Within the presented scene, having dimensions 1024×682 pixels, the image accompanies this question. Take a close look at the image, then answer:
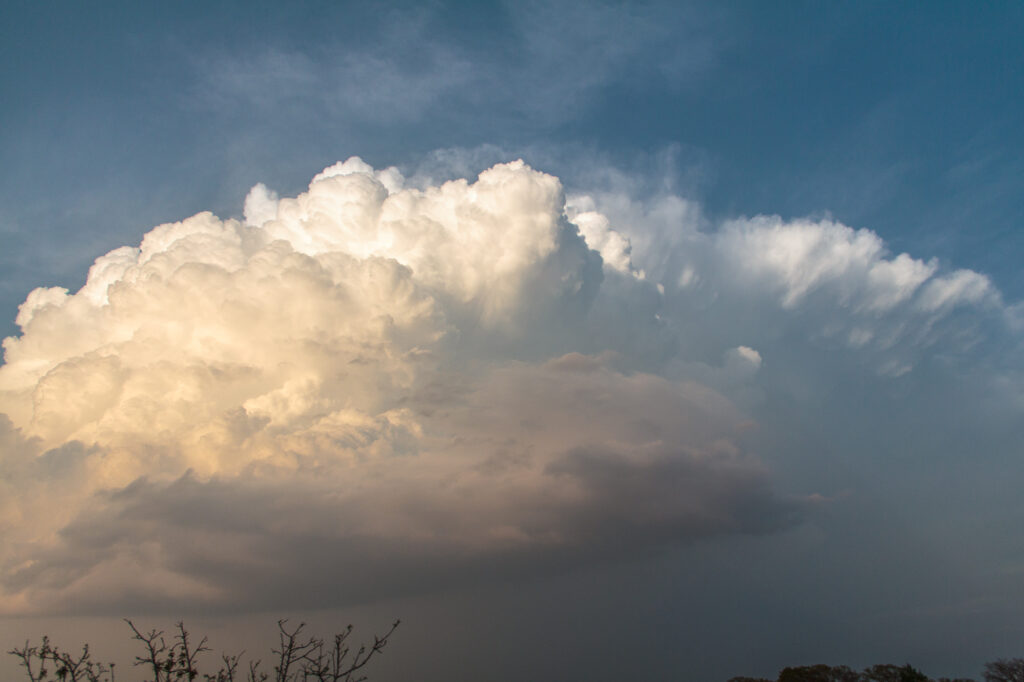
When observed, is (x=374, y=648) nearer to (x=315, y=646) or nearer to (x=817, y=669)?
(x=315, y=646)

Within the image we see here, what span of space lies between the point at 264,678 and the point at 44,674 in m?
8.99

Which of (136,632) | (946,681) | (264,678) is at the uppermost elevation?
(136,632)

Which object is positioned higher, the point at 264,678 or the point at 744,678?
the point at 264,678

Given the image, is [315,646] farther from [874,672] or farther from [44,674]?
[874,672]

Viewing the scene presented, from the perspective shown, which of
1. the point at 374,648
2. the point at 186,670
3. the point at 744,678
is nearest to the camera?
the point at 374,648

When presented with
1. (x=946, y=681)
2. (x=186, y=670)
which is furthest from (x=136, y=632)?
(x=946, y=681)

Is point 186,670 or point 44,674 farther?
point 44,674

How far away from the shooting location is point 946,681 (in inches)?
4316

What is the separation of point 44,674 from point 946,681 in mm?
130264

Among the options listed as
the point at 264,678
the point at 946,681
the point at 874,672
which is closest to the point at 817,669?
the point at 874,672

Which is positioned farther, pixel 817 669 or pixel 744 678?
pixel 744 678

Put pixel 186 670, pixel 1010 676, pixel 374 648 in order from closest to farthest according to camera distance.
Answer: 1. pixel 374 648
2. pixel 186 670
3. pixel 1010 676

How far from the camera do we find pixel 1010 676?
109 m

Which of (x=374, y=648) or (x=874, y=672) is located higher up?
(x=374, y=648)
